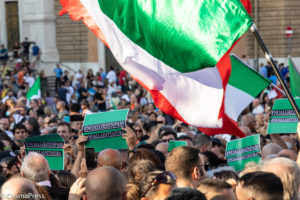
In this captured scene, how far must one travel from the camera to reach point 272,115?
337 inches

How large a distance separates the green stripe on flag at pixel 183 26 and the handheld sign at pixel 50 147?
4.08ft

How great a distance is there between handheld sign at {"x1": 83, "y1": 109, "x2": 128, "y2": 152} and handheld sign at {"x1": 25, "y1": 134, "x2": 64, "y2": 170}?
270mm

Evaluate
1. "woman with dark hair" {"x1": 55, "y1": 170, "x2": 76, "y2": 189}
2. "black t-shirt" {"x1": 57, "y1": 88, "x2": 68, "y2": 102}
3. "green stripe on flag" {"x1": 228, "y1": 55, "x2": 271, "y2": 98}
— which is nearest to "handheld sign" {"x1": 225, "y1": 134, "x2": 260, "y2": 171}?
"green stripe on flag" {"x1": 228, "y1": 55, "x2": 271, "y2": 98}

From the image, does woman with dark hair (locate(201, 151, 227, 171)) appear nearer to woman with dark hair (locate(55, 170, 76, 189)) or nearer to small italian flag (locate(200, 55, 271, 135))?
small italian flag (locate(200, 55, 271, 135))

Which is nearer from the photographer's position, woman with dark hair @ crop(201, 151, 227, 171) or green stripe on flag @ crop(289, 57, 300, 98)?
woman with dark hair @ crop(201, 151, 227, 171)

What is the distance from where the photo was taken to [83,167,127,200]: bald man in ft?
14.4

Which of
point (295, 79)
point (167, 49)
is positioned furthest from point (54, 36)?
point (167, 49)

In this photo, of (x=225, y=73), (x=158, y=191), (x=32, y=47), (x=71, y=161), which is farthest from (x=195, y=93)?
(x=32, y=47)

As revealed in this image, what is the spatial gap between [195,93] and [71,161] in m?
1.60

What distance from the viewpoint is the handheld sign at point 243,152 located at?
7184 millimetres

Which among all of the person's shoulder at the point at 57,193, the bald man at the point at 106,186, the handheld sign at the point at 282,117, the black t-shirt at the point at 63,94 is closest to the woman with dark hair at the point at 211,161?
the handheld sign at the point at 282,117

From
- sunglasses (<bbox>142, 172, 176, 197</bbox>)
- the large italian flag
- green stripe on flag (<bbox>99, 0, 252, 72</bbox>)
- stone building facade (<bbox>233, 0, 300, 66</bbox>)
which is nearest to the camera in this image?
sunglasses (<bbox>142, 172, 176, 197</bbox>)

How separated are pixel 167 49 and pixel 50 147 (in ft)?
4.85

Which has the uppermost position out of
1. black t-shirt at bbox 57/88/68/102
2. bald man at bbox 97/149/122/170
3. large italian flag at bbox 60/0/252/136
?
large italian flag at bbox 60/0/252/136
